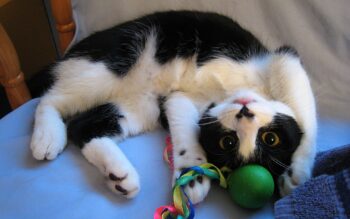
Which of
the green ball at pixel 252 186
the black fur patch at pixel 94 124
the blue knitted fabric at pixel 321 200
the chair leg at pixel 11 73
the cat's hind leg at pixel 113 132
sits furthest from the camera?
the chair leg at pixel 11 73

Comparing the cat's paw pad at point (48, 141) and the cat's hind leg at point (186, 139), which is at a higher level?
the cat's paw pad at point (48, 141)

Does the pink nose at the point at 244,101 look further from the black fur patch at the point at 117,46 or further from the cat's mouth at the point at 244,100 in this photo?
the black fur patch at the point at 117,46

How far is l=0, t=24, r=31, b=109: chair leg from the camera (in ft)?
4.26

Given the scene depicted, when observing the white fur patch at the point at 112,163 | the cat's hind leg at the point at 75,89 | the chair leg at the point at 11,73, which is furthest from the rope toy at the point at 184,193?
the chair leg at the point at 11,73

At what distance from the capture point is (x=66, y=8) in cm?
151

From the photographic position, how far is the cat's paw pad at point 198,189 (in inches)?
37.7

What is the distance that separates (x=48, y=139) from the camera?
1.10 m

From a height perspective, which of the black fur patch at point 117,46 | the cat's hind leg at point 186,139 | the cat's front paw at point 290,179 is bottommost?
the cat's front paw at point 290,179

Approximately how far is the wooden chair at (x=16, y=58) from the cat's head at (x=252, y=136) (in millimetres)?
722

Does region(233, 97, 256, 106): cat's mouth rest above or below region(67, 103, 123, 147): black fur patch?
above

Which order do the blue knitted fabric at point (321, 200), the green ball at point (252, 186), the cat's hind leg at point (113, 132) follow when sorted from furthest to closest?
1. the cat's hind leg at point (113, 132)
2. the green ball at point (252, 186)
3. the blue knitted fabric at point (321, 200)

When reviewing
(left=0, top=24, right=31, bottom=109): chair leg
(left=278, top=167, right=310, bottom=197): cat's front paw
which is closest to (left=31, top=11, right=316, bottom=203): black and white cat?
(left=278, top=167, right=310, bottom=197): cat's front paw

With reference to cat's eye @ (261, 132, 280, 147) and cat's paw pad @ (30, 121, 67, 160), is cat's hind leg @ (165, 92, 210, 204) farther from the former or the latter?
cat's paw pad @ (30, 121, 67, 160)

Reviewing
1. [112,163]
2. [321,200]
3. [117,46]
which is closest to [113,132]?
[112,163]
